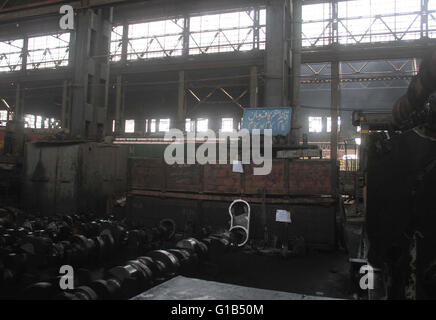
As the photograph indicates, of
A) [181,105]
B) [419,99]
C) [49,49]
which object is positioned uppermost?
[49,49]

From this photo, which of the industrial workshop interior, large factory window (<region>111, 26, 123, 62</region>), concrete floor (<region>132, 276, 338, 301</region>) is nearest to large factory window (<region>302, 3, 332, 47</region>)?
the industrial workshop interior

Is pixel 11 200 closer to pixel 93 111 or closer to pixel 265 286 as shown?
pixel 93 111

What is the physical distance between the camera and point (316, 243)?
5480 millimetres

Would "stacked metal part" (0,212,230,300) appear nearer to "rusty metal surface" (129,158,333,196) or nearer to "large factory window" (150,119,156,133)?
"rusty metal surface" (129,158,333,196)

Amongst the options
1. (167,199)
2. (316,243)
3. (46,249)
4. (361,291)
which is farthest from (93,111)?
(361,291)

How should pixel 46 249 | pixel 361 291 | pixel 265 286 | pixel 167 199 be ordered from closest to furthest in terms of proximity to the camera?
pixel 361 291 → pixel 265 286 → pixel 46 249 → pixel 167 199

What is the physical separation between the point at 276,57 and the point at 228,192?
16.9ft

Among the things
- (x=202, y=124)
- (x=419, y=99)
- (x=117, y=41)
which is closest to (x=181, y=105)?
(x=202, y=124)

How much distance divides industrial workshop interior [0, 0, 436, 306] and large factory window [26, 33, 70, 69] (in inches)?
128

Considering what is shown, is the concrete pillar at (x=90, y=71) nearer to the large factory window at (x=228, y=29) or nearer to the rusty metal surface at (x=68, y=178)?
the rusty metal surface at (x=68, y=178)

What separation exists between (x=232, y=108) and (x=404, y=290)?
16380 mm

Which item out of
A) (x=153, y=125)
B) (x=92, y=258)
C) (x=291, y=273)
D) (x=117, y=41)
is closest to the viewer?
(x=291, y=273)

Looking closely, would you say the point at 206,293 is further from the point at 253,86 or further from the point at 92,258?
the point at 253,86

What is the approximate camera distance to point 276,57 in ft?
30.8
